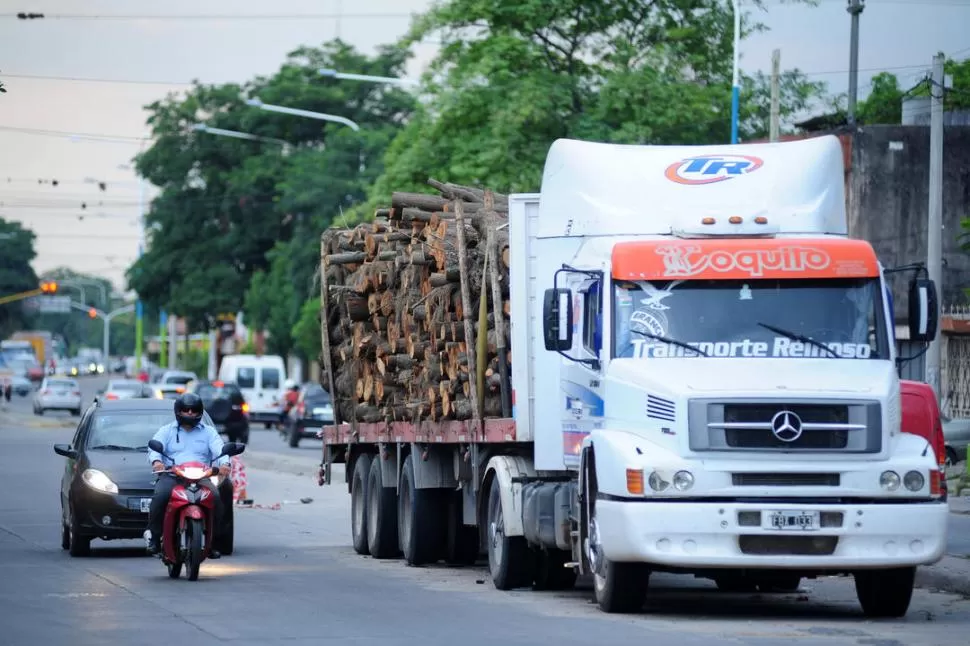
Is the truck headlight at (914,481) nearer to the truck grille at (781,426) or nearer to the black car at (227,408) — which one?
the truck grille at (781,426)

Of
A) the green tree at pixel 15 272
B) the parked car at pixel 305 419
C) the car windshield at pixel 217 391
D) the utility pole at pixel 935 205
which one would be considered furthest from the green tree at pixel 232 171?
the green tree at pixel 15 272

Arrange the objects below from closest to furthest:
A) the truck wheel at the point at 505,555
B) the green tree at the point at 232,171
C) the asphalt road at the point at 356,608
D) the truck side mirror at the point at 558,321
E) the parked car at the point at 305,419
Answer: the asphalt road at the point at 356,608, the truck side mirror at the point at 558,321, the truck wheel at the point at 505,555, the parked car at the point at 305,419, the green tree at the point at 232,171

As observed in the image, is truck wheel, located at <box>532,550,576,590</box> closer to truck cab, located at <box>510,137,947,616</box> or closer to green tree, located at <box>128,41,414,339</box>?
truck cab, located at <box>510,137,947,616</box>

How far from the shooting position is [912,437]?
13.8m

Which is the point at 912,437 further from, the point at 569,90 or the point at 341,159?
the point at 341,159

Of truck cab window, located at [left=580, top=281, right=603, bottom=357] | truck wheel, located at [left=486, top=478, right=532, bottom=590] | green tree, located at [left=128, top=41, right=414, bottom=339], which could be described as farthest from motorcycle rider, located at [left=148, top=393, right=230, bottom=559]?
green tree, located at [left=128, top=41, right=414, bottom=339]


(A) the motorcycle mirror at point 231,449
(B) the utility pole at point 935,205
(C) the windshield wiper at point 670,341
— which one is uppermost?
(B) the utility pole at point 935,205

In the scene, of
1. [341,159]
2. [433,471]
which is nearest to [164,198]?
[341,159]

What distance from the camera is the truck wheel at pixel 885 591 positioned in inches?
549

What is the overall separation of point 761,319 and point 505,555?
136 inches

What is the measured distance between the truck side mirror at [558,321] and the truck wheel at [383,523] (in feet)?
21.5

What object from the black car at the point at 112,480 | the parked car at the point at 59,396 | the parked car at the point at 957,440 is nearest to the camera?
the black car at the point at 112,480

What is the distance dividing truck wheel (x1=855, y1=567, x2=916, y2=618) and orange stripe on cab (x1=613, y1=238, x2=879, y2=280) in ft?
6.92

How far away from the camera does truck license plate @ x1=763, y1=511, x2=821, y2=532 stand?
13.2 meters
